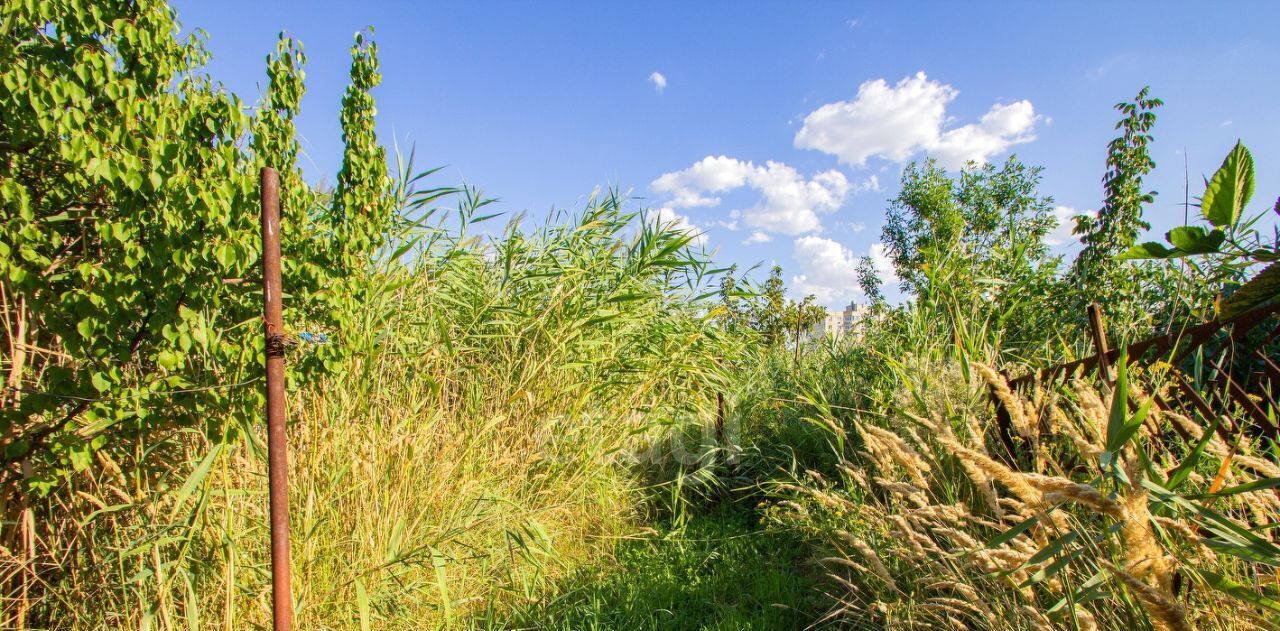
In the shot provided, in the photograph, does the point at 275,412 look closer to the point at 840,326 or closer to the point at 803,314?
the point at 840,326

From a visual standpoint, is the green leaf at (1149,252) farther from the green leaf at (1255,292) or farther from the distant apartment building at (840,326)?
the distant apartment building at (840,326)

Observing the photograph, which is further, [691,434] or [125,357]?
[691,434]

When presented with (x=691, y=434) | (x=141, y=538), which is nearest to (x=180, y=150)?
(x=141, y=538)

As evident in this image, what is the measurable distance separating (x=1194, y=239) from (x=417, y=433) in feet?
7.61

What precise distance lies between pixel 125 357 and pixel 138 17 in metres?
1.00

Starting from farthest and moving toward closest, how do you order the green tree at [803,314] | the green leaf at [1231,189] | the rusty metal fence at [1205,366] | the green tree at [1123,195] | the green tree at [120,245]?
the green tree at [803,314], the green tree at [1123,195], the green tree at [120,245], the rusty metal fence at [1205,366], the green leaf at [1231,189]

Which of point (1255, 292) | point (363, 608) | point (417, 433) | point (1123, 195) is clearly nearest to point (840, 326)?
point (1123, 195)

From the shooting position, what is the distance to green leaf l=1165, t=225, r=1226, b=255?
0.52 m

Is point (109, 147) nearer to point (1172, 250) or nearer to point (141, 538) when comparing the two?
point (141, 538)

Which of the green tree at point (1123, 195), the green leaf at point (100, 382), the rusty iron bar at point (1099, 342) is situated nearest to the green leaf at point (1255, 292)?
the rusty iron bar at point (1099, 342)

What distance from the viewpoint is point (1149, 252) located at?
1.94 ft

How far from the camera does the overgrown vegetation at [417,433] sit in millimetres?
1325

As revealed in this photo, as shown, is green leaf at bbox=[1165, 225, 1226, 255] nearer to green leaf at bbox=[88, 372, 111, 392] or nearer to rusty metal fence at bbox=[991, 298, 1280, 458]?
rusty metal fence at bbox=[991, 298, 1280, 458]

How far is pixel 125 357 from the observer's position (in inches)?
68.6
